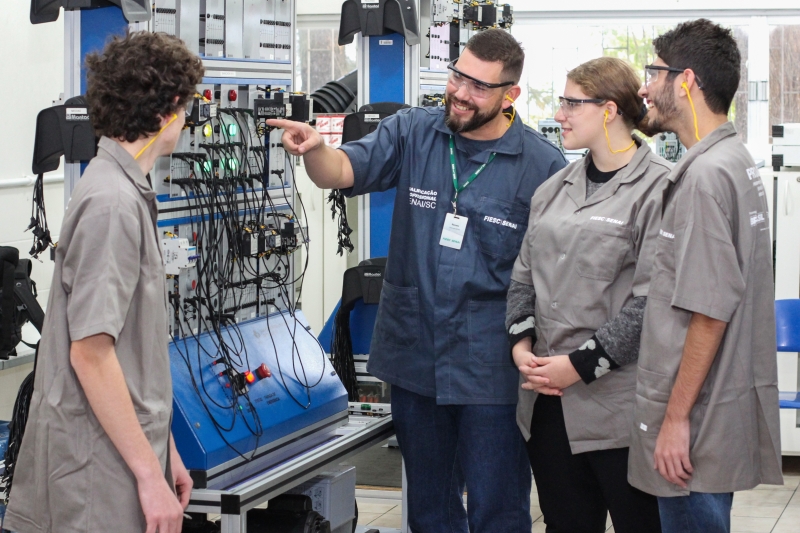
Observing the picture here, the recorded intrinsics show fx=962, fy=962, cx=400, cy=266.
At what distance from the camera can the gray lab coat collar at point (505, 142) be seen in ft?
9.43

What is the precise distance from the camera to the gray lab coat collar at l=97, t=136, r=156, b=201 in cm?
193

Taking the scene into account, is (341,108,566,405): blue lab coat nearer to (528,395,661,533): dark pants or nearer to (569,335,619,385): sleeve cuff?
(528,395,661,533): dark pants

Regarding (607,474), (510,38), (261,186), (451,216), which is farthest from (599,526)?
(261,186)

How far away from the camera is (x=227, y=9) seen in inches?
129

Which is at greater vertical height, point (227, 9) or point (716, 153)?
point (227, 9)

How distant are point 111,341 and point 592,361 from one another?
1.17 metres

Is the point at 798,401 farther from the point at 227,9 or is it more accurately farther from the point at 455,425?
the point at 227,9

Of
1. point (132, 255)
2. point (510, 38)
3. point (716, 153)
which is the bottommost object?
point (132, 255)

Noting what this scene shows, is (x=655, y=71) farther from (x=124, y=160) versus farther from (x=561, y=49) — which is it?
(x=561, y=49)

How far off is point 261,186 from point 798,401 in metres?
2.86

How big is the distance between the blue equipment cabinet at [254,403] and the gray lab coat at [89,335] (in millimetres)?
832

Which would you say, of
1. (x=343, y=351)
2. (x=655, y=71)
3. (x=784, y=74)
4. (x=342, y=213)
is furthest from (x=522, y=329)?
(x=784, y=74)

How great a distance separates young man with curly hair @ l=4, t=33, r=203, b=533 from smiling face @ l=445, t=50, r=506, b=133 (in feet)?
3.33

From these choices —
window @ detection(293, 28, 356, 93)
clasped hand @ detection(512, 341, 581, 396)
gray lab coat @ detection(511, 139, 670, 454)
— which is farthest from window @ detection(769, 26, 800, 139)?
clasped hand @ detection(512, 341, 581, 396)
